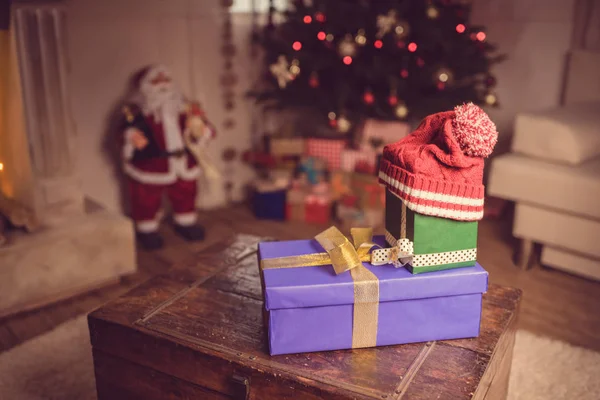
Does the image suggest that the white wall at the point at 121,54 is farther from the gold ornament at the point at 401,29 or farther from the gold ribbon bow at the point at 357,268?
the gold ribbon bow at the point at 357,268

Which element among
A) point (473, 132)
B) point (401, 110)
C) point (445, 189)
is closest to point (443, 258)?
point (445, 189)

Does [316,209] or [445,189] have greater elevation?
[445,189]

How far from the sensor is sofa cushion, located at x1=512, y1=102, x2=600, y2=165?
250 cm

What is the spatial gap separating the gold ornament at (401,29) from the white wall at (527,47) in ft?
2.89

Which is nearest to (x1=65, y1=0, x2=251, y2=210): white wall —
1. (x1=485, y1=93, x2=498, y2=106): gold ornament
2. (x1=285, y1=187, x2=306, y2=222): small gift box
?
(x1=285, y1=187, x2=306, y2=222): small gift box

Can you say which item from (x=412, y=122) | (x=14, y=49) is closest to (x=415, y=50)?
(x=412, y=122)

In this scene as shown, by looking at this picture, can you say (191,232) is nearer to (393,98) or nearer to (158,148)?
(158,148)

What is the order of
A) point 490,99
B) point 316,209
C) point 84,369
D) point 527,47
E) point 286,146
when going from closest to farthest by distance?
1. point 84,369
2. point 490,99
3. point 316,209
4. point 286,146
5. point 527,47

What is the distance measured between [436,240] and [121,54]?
2.18 meters

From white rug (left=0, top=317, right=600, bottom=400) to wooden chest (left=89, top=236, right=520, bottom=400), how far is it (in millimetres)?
283

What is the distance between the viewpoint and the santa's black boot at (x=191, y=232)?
2995mm

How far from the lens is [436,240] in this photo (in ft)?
4.19

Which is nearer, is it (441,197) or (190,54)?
(441,197)

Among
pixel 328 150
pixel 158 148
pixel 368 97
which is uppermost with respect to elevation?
pixel 368 97
